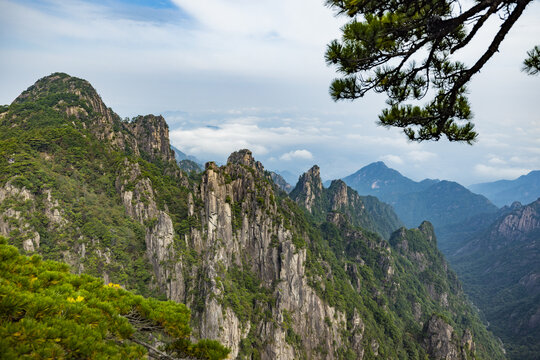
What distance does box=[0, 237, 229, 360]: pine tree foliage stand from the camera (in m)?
3.37

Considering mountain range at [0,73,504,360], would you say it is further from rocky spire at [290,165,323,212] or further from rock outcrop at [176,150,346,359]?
rocky spire at [290,165,323,212]

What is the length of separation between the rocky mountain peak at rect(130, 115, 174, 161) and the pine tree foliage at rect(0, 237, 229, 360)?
247ft

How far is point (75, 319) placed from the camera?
431 centimetres

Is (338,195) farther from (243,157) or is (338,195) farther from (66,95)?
(66,95)

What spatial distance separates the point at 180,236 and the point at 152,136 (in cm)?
4062

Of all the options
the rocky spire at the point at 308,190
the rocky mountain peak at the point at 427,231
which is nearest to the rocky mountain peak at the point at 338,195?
the rocky spire at the point at 308,190

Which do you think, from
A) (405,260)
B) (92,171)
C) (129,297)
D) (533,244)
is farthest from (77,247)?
(533,244)

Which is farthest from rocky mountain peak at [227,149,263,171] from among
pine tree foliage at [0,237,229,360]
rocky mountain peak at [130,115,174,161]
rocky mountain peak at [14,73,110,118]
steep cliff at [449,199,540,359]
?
steep cliff at [449,199,540,359]

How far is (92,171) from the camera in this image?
163 feet

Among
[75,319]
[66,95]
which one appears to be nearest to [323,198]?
[66,95]

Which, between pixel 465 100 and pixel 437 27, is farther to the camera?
pixel 465 100

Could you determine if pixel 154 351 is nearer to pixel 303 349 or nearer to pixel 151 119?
pixel 303 349

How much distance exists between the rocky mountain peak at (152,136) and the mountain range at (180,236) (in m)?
0.35

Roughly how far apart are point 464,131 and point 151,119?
282ft
